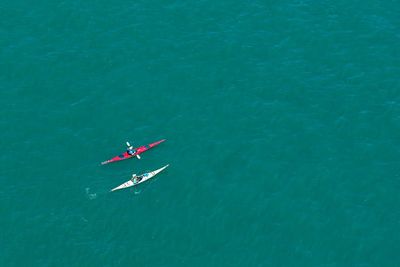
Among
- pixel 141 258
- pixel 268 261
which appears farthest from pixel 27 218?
pixel 268 261

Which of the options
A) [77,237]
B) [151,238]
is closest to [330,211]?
[151,238]

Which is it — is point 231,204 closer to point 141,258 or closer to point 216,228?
point 216,228

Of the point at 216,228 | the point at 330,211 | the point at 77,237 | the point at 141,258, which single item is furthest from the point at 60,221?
the point at 330,211

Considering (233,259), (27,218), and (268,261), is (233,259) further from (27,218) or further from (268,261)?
(27,218)

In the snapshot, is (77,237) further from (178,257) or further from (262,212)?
(262,212)

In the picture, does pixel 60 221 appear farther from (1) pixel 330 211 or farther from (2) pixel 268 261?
(1) pixel 330 211
